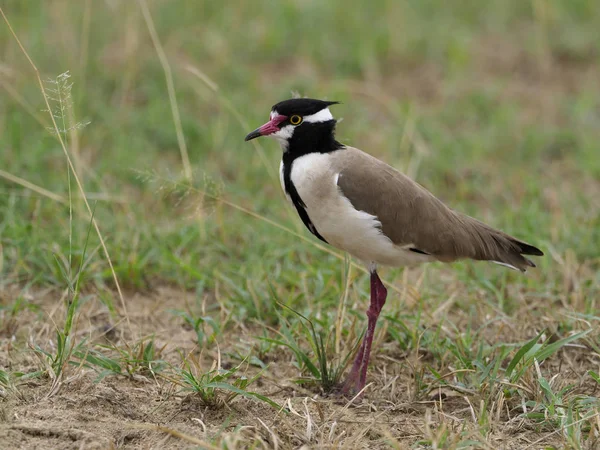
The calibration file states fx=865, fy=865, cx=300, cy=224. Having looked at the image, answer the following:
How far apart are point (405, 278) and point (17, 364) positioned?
6.95 feet

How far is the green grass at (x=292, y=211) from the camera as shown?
3.83 metres

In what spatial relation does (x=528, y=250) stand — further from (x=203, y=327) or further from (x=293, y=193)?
(x=203, y=327)

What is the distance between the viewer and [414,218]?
13.4 ft

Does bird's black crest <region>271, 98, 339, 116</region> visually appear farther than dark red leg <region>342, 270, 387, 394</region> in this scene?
Yes

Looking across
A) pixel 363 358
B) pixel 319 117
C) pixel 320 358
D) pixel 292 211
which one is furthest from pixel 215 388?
pixel 292 211

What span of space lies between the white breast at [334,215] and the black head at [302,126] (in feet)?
0.31

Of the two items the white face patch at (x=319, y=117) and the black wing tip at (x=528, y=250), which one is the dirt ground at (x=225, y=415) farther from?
the white face patch at (x=319, y=117)

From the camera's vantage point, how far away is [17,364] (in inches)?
153

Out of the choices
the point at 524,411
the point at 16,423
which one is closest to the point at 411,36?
the point at 524,411

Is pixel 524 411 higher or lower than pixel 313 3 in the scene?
lower

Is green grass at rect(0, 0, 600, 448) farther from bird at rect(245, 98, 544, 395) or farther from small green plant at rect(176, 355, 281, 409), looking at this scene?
bird at rect(245, 98, 544, 395)

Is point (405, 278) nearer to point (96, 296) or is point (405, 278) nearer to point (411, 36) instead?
point (96, 296)

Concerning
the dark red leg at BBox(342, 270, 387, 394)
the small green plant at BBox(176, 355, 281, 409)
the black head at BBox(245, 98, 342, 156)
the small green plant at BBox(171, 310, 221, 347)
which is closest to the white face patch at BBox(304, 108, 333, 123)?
the black head at BBox(245, 98, 342, 156)

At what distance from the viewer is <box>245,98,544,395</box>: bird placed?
3.91 metres
